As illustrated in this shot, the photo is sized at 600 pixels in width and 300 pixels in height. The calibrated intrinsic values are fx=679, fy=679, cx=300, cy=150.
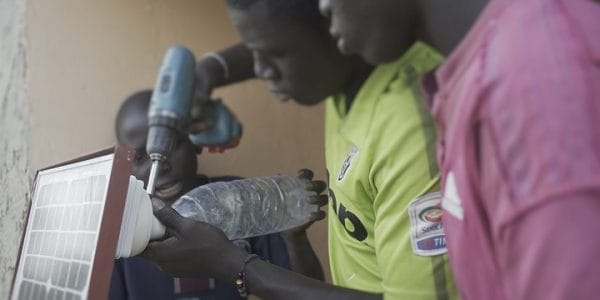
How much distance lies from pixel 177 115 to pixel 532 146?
1285mm

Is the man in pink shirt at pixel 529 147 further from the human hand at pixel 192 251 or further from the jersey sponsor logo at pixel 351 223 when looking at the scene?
the human hand at pixel 192 251

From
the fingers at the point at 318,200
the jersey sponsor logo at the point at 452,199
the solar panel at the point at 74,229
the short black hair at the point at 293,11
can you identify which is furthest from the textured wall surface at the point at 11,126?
the jersey sponsor logo at the point at 452,199

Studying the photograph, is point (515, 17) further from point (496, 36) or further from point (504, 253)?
point (504, 253)

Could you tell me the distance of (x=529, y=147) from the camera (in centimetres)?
51

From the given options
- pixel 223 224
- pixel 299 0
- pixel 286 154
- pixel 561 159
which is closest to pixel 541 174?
pixel 561 159

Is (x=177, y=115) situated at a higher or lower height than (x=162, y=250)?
higher

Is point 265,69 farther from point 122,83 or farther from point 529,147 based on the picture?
point 122,83

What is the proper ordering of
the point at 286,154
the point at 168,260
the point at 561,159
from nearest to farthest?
the point at 561,159
the point at 168,260
the point at 286,154

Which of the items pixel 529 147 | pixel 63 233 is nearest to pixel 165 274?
pixel 63 233

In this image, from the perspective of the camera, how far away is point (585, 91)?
1.65 ft

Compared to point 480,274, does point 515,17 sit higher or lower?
higher

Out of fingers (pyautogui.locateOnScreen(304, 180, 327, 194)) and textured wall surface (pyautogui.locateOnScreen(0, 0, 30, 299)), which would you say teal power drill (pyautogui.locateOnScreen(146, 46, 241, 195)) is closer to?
fingers (pyautogui.locateOnScreen(304, 180, 327, 194))

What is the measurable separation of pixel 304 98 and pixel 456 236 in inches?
28.0

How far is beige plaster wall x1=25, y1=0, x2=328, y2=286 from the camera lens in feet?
6.77
